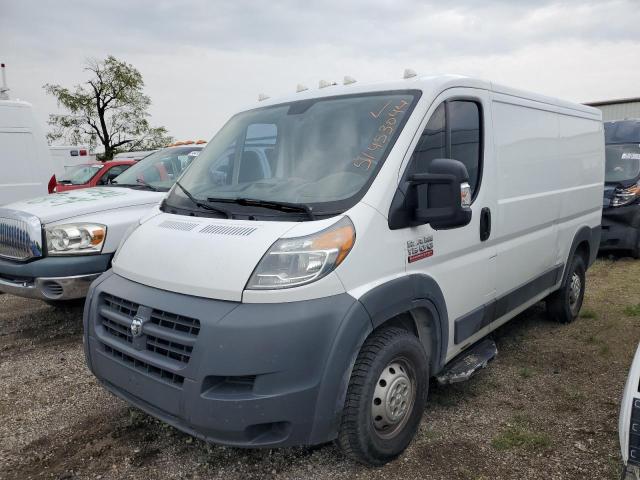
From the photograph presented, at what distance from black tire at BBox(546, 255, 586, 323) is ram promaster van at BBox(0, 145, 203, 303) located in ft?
13.1

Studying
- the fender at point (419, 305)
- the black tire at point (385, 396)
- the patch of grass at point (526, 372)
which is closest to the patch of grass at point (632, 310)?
the patch of grass at point (526, 372)

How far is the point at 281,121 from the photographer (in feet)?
10.6

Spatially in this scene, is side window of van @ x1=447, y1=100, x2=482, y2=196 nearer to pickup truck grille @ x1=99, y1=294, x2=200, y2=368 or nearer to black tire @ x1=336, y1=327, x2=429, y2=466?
black tire @ x1=336, y1=327, x2=429, y2=466

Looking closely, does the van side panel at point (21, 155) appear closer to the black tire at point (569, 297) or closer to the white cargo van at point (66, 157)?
the black tire at point (569, 297)

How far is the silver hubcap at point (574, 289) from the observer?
5.01 m

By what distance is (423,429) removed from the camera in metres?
3.09

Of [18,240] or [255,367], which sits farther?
[18,240]

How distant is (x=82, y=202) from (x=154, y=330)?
2682mm

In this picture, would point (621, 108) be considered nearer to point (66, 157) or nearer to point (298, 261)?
point (66, 157)

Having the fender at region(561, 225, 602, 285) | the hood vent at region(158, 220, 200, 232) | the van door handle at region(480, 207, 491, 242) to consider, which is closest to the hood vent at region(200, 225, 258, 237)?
the hood vent at region(158, 220, 200, 232)

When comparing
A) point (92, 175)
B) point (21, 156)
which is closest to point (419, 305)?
point (21, 156)

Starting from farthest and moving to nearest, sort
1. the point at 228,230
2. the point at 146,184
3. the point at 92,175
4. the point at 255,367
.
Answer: the point at 92,175 → the point at 146,184 → the point at 228,230 → the point at 255,367

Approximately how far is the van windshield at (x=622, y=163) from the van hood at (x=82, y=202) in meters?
7.22

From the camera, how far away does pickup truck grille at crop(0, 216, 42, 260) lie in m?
4.24
